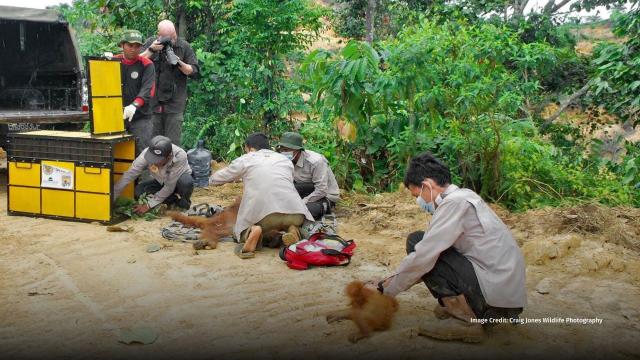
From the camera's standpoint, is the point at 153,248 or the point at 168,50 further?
the point at 168,50

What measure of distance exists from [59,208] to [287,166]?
7.76ft

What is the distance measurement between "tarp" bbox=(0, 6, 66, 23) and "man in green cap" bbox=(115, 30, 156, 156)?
170cm

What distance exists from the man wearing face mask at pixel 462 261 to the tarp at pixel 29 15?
641 cm

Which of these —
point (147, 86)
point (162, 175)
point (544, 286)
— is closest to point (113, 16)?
point (147, 86)

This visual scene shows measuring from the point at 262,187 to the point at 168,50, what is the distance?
2.98 m

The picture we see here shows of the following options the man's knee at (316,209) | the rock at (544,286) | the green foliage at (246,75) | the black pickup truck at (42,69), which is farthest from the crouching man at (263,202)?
the black pickup truck at (42,69)

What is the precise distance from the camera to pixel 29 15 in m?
8.05

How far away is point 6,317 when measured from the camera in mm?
3740

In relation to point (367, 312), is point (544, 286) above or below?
below

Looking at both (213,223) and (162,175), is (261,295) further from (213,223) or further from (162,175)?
(162,175)

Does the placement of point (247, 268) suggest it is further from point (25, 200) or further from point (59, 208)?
point (25, 200)

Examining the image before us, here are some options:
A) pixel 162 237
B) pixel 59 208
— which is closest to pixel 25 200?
pixel 59 208

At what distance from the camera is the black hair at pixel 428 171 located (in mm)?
3557

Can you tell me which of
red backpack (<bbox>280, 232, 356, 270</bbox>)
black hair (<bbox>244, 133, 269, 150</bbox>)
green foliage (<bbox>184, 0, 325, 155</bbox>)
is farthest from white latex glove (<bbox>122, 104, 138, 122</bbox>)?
red backpack (<bbox>280, 232, 356, 270</bbox>)
